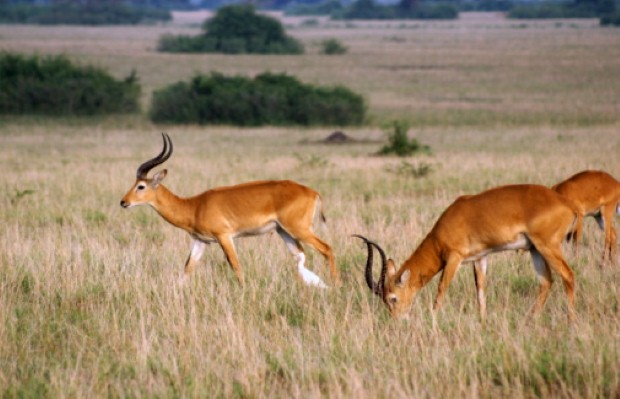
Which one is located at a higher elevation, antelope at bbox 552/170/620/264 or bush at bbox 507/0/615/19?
antelope at bbox 552/170/620/264

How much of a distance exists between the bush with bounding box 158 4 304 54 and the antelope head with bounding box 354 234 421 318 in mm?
72535

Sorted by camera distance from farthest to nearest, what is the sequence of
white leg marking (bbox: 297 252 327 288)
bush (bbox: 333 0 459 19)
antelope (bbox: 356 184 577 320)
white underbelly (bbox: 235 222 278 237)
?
bush (bbox: 333 0 459 19)
white underbelly (bbox: 235 222 278 237)
white leg marking (bbox: 297 252 327 288)
antelope (bbox: 356 184 577 320)

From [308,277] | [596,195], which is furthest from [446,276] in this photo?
[596,195]

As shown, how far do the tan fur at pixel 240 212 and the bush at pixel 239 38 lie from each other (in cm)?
7034

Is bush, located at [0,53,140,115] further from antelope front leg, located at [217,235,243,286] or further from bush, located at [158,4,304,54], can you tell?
bush, located at [158,4,304,54]

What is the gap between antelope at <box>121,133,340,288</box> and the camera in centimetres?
977

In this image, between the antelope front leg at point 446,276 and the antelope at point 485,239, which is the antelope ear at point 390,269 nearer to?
the antelope at point 485,239

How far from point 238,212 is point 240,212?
18 millimetres

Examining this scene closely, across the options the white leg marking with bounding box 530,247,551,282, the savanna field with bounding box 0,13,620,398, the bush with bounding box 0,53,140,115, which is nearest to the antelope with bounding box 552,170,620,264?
the savanna field with bounding box 0,13,620,398

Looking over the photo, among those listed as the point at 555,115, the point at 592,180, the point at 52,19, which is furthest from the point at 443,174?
Answer: the point at 52,19

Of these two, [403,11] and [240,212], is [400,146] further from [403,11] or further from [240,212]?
[403,11]

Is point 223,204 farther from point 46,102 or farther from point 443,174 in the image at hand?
point 46,102

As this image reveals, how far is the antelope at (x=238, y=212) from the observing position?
9.77 meters

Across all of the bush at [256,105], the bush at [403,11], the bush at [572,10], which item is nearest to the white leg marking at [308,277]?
the bush at [256,105]
